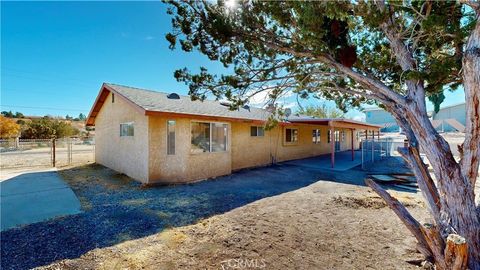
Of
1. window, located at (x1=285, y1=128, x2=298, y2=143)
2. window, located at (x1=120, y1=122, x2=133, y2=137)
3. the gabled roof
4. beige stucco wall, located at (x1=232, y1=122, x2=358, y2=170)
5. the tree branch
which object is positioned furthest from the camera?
window, located at (x1=285, y1=128, x2=298, y2=143)

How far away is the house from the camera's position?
8047mm

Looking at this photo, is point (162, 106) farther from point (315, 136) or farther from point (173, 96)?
point (315, 136)

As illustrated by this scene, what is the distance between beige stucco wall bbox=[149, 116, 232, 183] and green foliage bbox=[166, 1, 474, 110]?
2981mm

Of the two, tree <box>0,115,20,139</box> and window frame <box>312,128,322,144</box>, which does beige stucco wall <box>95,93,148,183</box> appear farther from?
tree <box>0,115,20,139</box>

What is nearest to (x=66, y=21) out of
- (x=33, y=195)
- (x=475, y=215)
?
(x=33, y=195)

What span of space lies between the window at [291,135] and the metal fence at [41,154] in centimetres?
1343

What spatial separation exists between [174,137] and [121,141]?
357 centimetres

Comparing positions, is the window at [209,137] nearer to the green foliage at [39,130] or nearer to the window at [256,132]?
the window at [256,132]

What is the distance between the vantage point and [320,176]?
10000 mm

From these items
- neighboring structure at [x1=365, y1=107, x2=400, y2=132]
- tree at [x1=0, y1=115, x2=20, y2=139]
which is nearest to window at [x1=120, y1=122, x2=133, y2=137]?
tree at [x1=0, y1=115, x2=20, y2=139]

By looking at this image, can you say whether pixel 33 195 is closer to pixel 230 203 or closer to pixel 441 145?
pixel 230 203

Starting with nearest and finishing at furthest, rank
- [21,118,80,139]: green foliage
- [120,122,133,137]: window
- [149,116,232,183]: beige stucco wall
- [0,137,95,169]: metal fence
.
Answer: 1. [149,116,232,183]: beige stucco wall
2. [120,122,133,137]: window
3. [0,137,95,169]: metal fence
4. [21,118,80,139]: green foliage

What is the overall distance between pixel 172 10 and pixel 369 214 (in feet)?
22.2

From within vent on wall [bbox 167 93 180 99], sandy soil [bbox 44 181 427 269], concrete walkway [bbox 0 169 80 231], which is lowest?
sandy soil [bbox 44 181 427 269]
